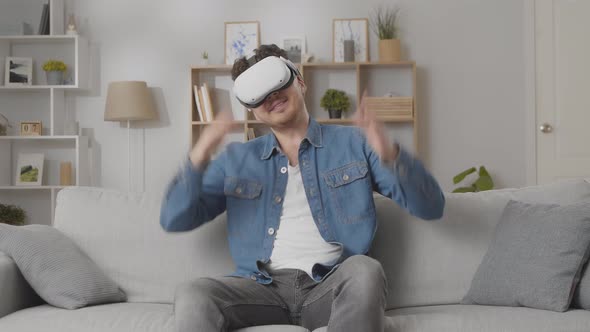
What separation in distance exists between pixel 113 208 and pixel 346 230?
85 cm

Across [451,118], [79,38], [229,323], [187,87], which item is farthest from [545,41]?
[229,323]

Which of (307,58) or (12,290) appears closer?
(12,290)

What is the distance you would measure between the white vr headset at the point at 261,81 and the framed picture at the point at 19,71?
3.85 m

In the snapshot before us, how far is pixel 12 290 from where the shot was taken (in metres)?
2.40

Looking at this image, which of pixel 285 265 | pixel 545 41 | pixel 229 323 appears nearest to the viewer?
pixel 229 323

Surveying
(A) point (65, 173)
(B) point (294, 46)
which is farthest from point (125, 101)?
(B) point (294, 46)

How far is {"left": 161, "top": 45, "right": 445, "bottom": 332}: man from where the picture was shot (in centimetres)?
214

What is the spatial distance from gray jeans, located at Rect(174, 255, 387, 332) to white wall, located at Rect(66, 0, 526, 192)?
3409 millimetres

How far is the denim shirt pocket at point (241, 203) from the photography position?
2.42m

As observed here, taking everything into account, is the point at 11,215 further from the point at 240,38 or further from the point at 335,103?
the point at 335,103

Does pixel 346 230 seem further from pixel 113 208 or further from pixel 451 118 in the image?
pixel 451 118

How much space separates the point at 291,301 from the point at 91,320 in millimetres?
572

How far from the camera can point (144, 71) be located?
581cm

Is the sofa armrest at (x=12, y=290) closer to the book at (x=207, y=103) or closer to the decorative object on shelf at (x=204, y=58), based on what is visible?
the book at (x=207, y=103)
